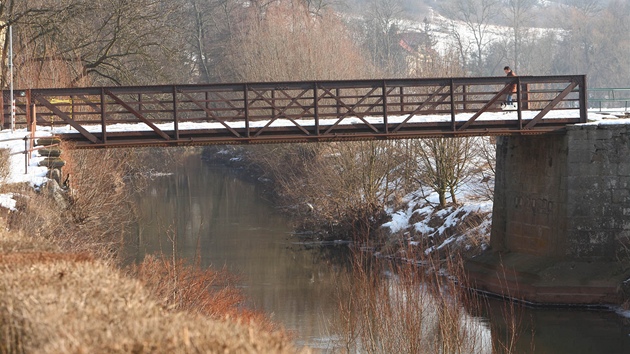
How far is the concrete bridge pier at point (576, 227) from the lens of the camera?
23.7m

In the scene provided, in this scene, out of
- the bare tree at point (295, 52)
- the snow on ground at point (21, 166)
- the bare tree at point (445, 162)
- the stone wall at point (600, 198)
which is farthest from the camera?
the bare tree at point (295, 52)

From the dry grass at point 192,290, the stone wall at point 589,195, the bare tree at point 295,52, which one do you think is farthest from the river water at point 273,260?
the bare tree at point 295,52

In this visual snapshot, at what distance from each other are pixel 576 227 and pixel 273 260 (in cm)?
927

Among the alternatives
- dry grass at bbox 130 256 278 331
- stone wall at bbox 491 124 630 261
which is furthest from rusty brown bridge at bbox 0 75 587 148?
dry grass at bbox 130 256 278 331

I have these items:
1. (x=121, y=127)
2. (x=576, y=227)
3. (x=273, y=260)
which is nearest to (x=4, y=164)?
(x=121, y=127)

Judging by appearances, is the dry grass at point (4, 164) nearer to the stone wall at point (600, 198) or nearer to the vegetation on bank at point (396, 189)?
the vegetation on bank at point (396, 189)

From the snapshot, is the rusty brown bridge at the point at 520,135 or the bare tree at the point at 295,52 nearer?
the rusty brown bridge at the point at 520,135

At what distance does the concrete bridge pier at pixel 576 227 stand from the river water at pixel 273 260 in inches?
38.0

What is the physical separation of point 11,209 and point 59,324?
11.4 m

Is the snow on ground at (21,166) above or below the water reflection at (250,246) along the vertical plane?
above

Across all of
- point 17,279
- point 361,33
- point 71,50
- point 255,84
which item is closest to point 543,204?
point 255,84

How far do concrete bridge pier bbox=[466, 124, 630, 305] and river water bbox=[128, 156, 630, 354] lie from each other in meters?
0.97

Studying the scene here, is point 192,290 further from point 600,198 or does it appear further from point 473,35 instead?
point 473,35

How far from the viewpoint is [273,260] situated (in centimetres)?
2925
